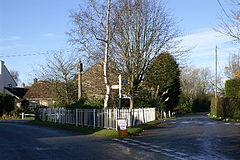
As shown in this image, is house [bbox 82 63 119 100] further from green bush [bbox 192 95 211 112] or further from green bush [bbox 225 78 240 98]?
green bush [bbox 192 95 211 112]

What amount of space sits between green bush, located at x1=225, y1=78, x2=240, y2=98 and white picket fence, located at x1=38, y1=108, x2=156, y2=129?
12.2 meters

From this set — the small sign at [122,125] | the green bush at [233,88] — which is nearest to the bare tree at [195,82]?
the green bush at [233,88]

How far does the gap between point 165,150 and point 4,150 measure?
610 centimetres

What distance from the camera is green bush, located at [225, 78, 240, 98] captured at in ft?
136

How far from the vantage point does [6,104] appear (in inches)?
1860

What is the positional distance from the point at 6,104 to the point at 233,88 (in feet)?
91.2

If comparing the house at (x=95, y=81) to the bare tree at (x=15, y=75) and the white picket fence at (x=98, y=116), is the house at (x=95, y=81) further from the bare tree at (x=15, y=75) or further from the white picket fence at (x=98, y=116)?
the bare tree at (x=15, y=75)

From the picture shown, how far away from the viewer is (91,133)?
2197 centimetres

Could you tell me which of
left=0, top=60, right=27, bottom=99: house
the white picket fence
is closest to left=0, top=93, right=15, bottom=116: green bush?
the white picket fence

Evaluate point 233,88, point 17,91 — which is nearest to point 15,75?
point 17,91

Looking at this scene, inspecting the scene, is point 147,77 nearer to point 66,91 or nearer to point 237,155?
point 66,91

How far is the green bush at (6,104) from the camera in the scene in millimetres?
46609

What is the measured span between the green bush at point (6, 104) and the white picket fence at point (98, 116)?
1377 centimetres

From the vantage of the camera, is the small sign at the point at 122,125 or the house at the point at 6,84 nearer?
the small sign at the point at 122,125
